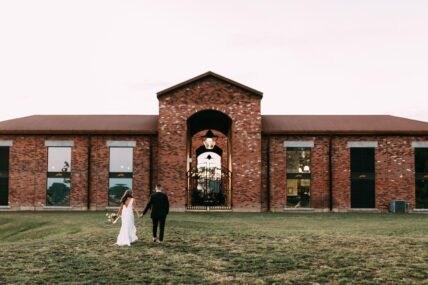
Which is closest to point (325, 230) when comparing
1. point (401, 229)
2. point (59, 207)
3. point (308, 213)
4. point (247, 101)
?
point (401, 229)

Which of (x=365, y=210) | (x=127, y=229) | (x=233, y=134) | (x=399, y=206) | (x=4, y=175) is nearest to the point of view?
(x=127, y=229)

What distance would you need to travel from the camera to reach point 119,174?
2697 cm

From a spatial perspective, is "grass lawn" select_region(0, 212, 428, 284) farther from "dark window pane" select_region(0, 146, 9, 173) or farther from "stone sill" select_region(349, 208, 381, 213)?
"dark window pane" select_region(0, 146, 9, 173)

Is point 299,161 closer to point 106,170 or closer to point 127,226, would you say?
point 106,170

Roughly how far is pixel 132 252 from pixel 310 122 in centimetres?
1923

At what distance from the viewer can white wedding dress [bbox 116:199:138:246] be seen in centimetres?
1288

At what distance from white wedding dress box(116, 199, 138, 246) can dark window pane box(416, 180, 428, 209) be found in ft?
61.4

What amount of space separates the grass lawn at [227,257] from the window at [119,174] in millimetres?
10044

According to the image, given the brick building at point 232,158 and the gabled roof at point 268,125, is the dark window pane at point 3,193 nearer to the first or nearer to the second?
the brick building at point 232,158

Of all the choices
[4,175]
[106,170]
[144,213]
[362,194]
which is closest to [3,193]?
[4,175]

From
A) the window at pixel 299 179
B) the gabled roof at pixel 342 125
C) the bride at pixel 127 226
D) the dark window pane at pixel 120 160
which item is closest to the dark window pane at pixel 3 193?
the dark window pane at pixel 120 160

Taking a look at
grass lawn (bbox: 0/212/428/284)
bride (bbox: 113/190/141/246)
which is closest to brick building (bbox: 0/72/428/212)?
grass lawn (bbox: 0/212/428/284)

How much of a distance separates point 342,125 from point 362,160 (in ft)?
7.92

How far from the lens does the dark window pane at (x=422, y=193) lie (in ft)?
87.5
